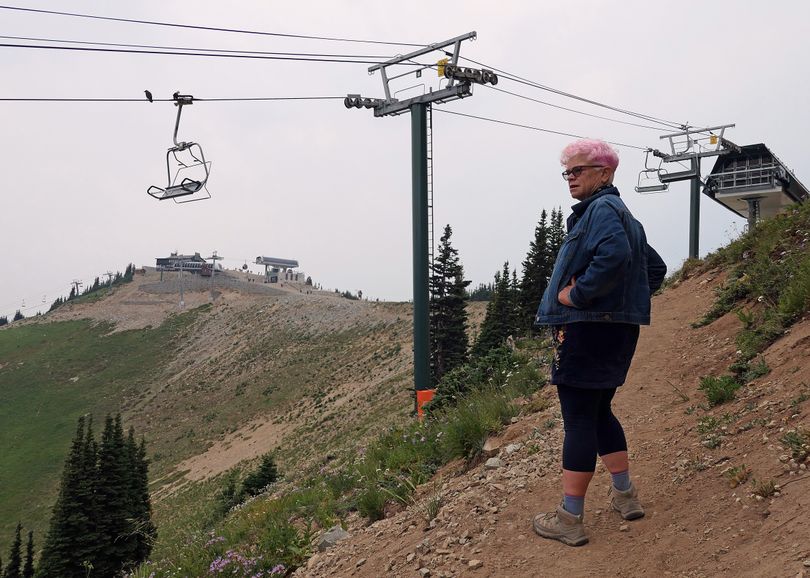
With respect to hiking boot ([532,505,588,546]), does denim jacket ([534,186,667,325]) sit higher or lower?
higher

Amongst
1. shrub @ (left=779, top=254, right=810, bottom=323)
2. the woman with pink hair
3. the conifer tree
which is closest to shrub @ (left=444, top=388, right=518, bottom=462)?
the woman with pink hair

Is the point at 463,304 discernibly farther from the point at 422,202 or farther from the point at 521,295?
the point at 422,202

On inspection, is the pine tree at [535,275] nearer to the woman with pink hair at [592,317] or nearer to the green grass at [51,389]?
the woman with pink hair at [592,317]

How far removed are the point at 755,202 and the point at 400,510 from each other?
93.8ft

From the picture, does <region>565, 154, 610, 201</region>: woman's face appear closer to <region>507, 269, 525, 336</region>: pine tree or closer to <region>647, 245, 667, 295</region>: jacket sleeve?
<region>647, 245, 667, 295</region>: jacket sleeve

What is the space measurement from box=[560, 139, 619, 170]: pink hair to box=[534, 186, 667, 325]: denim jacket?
18cm

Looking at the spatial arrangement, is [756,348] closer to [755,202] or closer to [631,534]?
[631,534]

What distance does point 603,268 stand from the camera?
373 cm

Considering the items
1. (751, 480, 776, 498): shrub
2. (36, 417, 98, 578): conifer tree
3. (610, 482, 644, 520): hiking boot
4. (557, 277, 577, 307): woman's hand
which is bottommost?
(36, 417, 98, 578): conifer tree

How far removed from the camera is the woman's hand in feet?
12.7

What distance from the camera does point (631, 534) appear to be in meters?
4.05

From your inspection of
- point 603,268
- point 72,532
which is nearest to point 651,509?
point 603,268

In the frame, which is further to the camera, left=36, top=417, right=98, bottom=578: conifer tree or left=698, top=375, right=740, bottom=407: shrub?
left=36, top=417, right=98, bottom=578: conifer tree

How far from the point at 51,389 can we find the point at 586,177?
358 feet
